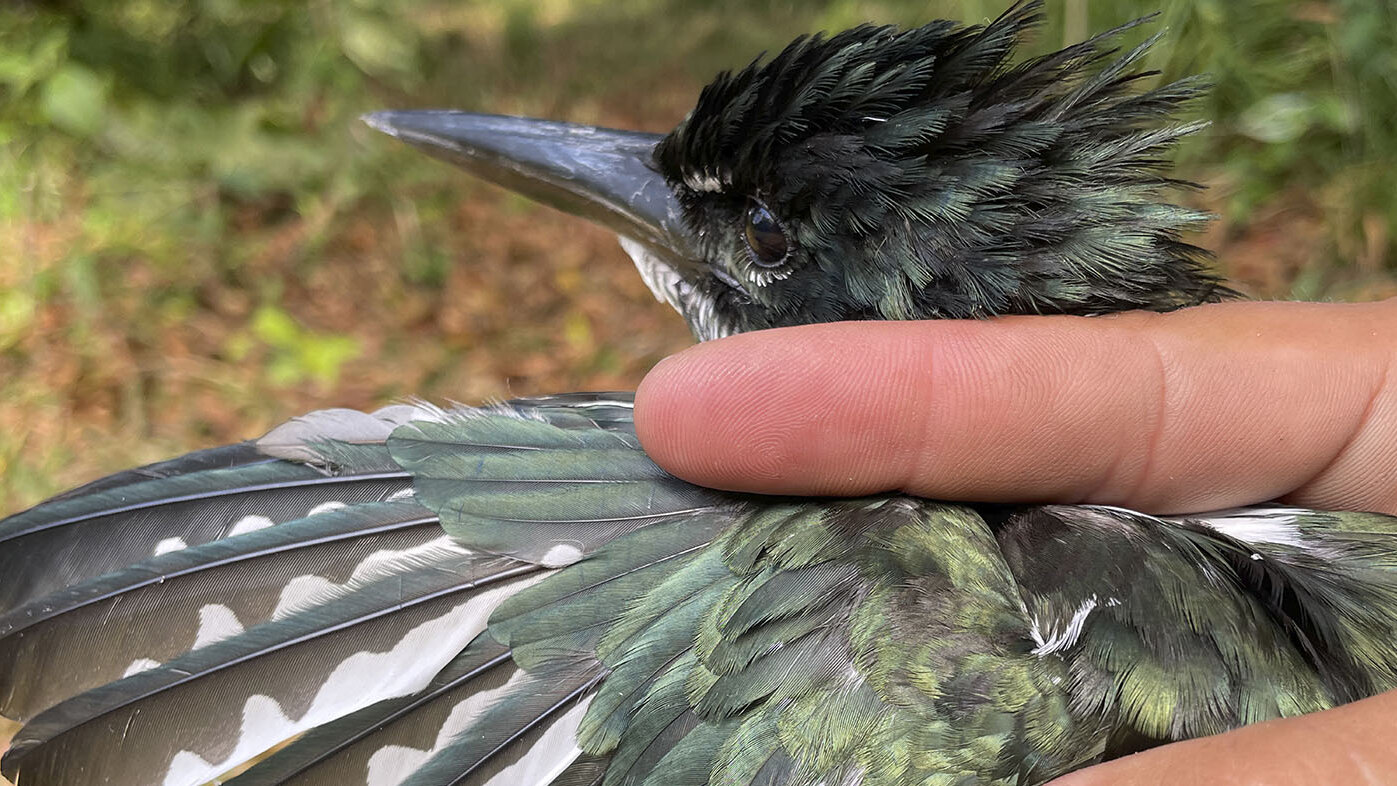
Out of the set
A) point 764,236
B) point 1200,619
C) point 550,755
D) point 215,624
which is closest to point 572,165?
point 764,236

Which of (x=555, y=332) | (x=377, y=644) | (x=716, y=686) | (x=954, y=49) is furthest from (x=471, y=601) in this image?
(x=555, y=332)

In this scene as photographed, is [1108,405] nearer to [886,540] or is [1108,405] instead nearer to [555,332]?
[886,540]

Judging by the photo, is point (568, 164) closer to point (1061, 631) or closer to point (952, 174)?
point (952, 174)

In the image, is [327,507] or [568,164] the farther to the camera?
[568,164]

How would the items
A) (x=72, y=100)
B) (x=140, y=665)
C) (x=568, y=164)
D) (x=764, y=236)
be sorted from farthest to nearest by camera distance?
(x=72, y=100)
(x=568, y=164)
(x=764, y=236)
(x=140, y=665)

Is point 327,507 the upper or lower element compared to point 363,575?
upper

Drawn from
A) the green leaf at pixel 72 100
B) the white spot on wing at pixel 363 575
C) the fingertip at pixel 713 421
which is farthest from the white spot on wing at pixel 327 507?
the green leaf at pixel 72 100

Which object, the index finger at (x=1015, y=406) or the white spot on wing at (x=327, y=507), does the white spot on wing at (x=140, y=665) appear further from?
the index finger at (x=1015, y=406)
